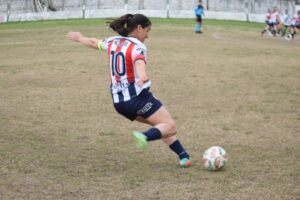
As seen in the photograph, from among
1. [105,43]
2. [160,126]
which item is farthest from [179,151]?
[105,43]

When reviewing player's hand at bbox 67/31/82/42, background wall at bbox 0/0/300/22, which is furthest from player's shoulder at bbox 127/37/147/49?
background wall at bbox 0/0/300/22

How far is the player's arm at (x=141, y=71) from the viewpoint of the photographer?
695cm

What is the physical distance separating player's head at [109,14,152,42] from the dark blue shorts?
77 centimetres

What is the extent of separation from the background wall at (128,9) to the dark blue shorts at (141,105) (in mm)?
37072

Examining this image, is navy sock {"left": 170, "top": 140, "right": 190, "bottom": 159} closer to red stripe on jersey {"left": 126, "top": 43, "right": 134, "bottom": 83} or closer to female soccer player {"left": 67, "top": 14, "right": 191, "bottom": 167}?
female soccer player {"left": 67, "top": 14, "right": 191, "bottom": 167}

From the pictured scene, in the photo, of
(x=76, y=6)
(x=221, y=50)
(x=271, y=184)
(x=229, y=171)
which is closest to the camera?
(x=271, y=184)

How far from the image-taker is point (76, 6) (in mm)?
46656

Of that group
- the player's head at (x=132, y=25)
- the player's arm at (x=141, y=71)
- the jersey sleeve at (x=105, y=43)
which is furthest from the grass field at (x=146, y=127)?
the player's head at (x=132, y=25)

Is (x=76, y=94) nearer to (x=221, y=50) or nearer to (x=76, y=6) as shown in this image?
(x=221, y=50)

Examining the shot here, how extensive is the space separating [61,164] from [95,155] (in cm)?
74

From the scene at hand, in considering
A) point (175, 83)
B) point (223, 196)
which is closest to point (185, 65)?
point (175, 83)

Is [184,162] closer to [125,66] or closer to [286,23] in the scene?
[125,66]

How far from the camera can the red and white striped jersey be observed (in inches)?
289

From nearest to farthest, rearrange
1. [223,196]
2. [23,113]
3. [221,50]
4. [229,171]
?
[223,196]
[229,171]
[23,113]
[221,50]
